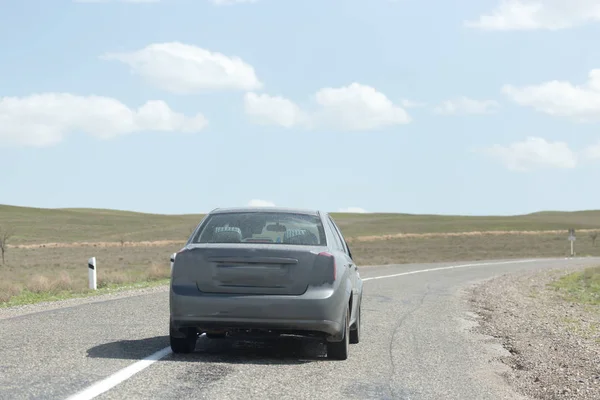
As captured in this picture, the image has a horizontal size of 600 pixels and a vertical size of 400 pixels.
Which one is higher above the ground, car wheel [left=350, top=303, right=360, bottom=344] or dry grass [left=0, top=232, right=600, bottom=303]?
car wheel [left=350, top=303, right=360, bottom=344]

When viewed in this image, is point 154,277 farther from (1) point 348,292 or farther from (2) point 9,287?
(1) point 348,292

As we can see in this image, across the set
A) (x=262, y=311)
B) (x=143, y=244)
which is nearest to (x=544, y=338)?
(x=262, y=311)

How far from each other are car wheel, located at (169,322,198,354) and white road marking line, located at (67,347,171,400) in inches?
5.8

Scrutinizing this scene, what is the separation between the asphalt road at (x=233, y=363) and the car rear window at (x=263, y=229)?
1.24m

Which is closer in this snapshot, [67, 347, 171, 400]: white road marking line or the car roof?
[67, 347, 171, 400]: white road marking line

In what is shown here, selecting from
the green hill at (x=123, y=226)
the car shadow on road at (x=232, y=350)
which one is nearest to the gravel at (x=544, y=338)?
the car shadow on road at (x=232, y=350)

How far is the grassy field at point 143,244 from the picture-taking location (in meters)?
26.6

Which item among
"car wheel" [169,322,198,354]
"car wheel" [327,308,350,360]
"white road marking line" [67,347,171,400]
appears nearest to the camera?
"white road marking line" [67,347,171,400]

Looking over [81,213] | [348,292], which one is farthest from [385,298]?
[81,213]

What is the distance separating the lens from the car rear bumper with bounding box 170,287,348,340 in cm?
848

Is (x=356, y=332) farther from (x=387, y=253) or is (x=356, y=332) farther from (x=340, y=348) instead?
(x=387, y=253)

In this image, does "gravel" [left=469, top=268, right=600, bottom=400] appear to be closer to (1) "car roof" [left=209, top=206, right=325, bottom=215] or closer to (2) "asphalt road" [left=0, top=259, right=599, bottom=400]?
(2) "asphalt road" [left=0, top=259, right=599, bottom=400]

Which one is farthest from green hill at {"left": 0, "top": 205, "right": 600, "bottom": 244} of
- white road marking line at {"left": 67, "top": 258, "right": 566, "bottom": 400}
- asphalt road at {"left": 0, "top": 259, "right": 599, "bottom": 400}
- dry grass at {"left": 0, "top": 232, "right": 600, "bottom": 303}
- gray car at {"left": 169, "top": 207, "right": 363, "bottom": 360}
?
gray car at {"left": 169, "top": 207, "right": 363, "bottom": 360}

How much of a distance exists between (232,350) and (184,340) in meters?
0.79
